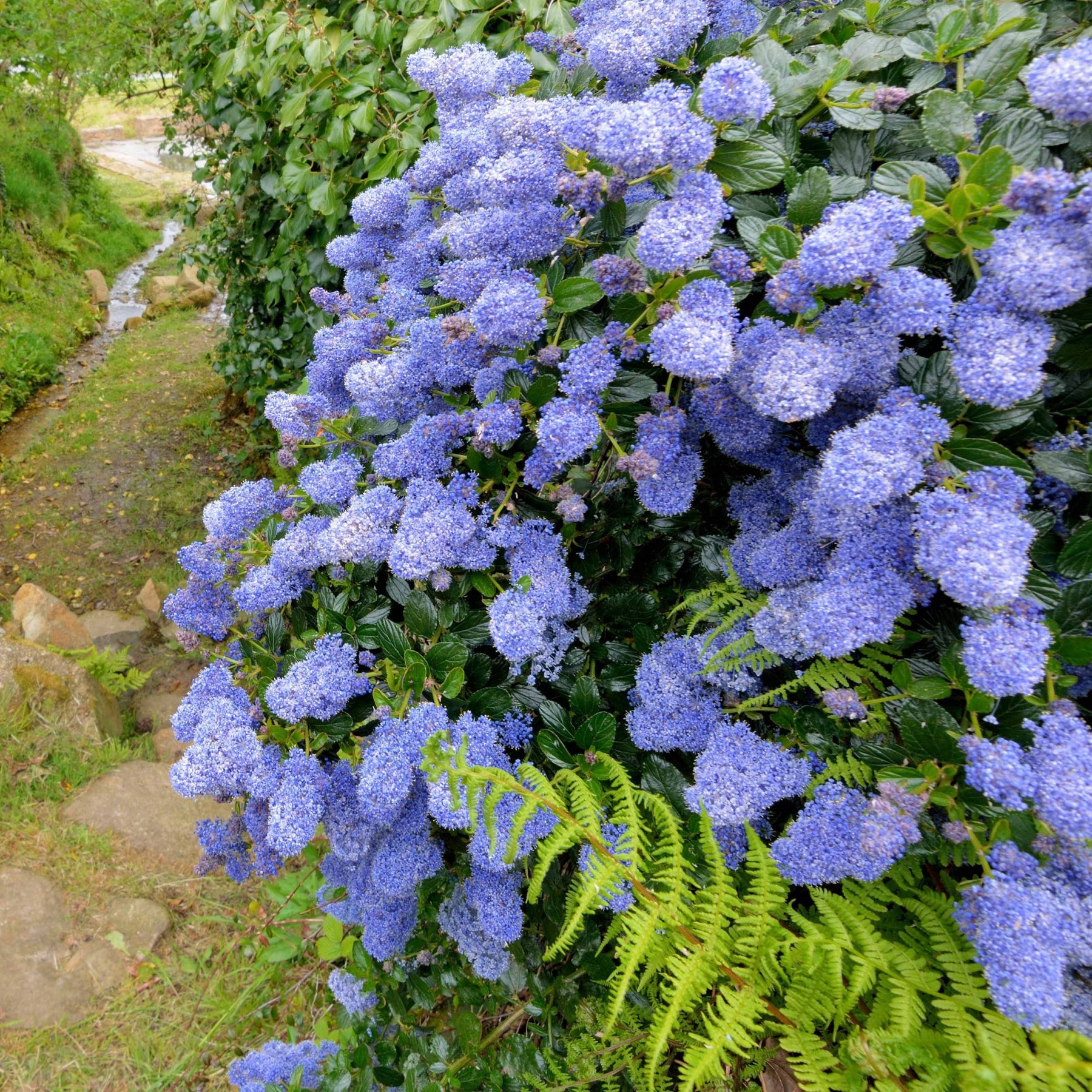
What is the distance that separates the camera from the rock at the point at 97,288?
977 centimetres

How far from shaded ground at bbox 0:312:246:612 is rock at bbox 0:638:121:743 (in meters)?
1.24

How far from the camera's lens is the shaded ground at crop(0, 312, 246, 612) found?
5414mm

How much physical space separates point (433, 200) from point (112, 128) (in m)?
23.6

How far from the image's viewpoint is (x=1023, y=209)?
1.00 meters

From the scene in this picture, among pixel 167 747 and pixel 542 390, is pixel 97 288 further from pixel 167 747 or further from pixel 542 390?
pixel 542 390

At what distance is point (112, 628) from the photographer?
4.91 meters

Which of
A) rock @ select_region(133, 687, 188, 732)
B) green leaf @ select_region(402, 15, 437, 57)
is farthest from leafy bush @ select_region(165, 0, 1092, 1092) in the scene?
rock @ select_region(133, 687, 188, 732)

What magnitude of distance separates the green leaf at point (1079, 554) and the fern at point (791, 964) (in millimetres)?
543

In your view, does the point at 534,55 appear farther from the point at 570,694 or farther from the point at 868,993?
the point at 868,993

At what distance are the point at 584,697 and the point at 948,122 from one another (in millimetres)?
1146

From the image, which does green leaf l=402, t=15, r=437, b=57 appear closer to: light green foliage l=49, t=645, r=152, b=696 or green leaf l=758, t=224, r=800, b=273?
green leaf l=758, t=224, r=800, b=273

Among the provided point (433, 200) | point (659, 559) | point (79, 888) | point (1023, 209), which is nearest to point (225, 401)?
point (79, 888)

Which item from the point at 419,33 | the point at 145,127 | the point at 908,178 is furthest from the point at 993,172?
the point at 145,127

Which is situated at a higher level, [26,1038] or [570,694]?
[570,694]
